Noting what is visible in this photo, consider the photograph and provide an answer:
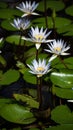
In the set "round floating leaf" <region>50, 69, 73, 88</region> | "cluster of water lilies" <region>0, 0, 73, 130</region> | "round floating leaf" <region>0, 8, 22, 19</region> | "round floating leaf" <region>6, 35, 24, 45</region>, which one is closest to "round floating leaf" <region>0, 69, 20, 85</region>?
"cluster of water lilies" <region>0, 0, 73, 130</region>

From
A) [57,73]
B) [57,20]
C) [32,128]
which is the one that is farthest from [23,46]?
[32,128]

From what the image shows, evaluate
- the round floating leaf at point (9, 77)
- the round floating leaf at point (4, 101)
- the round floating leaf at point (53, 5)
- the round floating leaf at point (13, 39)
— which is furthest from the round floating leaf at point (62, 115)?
the round floating leaf at point (53, 5)

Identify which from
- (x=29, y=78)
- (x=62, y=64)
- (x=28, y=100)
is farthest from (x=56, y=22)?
(x=28, y=100)

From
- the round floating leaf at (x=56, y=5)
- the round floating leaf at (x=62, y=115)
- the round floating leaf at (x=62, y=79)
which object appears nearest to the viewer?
the round floating leaf at (x=62, y=115)

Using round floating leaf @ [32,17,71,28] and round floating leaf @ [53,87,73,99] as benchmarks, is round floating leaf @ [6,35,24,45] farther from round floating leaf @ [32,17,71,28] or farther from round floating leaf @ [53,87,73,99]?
round floating leaf @ [53,87,73,99]

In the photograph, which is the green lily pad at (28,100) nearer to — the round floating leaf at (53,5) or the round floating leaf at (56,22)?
the round floating leaf at (56,22)

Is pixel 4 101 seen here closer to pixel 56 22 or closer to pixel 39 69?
pixel 39 69

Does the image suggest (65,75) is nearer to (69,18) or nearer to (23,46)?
(23,46)
